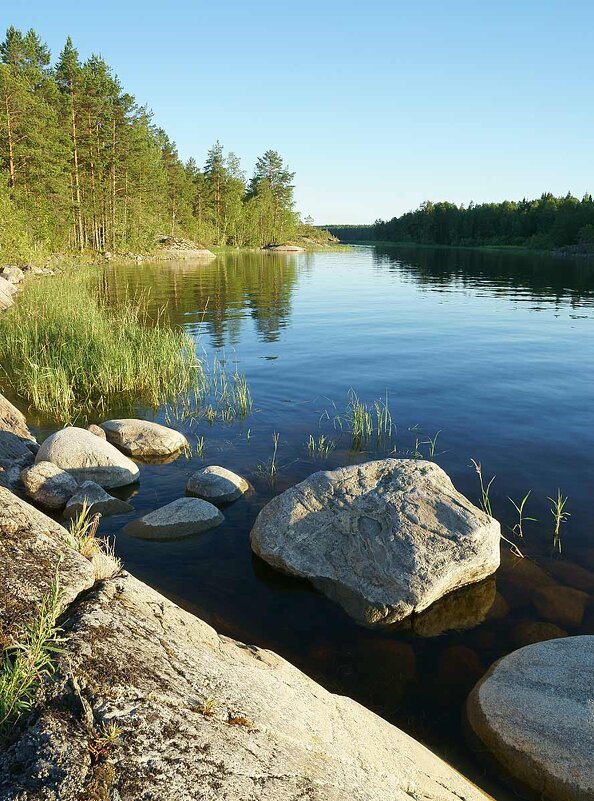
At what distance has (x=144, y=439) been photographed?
10.3 m

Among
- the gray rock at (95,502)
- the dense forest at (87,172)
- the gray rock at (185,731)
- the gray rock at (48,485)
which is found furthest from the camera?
the dense forest at (87,172)

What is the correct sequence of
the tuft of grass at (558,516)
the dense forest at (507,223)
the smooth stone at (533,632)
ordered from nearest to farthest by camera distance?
the smooth stone at (533,632)
the tuft of grass at (558,516)
the dense forest at (507,223)

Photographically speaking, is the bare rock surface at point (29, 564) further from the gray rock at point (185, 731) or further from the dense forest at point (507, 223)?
the dense forest at point (507, 223)

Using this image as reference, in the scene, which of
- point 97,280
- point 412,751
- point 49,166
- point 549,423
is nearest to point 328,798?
point 412,751

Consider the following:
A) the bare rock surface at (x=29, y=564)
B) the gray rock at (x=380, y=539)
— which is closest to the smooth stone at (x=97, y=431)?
the gray rock at (x=380, y=539)

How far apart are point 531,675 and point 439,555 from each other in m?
1.59

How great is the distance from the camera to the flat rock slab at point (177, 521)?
7.51 meters

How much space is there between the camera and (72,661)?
105 inches

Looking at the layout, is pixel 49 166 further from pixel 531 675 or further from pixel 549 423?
pixel 531 675

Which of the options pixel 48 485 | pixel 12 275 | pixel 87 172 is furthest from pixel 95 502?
pixel 87 172

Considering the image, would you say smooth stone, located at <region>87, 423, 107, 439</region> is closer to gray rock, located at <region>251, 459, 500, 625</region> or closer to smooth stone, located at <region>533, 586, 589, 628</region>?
gray rock, located at <region>251, 459, 500, 625</region>

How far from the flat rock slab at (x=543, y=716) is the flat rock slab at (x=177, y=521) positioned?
4.08m

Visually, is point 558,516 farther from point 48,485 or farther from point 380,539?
point 48,485

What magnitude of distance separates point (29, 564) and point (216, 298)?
31028mm
